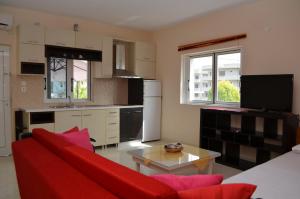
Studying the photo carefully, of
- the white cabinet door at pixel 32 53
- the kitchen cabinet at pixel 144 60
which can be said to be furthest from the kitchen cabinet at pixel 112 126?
the white cabinet door at pixel 32 53

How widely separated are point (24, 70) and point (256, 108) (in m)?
4.02

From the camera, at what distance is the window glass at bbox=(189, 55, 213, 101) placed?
4.76 meters

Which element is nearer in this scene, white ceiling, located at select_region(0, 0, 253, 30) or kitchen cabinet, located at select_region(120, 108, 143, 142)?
white ceiling, located at select_region(0, 0, 253, 30)

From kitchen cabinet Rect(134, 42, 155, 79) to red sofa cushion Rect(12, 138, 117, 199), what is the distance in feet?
12.9

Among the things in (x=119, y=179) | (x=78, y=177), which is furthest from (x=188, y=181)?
(x=78, y=177)

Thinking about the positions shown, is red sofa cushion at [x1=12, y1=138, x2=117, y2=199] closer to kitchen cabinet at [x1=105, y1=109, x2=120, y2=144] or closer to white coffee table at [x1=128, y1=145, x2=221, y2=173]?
white coffee table at [x1=128, y1=145, x2=221, y2=173]

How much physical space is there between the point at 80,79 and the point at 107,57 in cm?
77

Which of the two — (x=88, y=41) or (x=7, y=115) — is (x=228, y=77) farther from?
(x=7, y=115)

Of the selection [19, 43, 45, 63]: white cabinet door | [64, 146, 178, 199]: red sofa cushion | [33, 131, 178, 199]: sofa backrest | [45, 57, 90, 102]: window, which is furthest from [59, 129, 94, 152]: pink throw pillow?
[45, 57, 90, 102]: window

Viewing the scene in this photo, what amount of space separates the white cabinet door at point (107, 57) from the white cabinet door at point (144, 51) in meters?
0.66

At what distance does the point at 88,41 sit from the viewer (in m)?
4.78

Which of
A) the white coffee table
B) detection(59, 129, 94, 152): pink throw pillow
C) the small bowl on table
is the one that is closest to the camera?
detection(59, 129, 94, 152): pink throw pillow

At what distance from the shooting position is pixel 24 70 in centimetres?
416

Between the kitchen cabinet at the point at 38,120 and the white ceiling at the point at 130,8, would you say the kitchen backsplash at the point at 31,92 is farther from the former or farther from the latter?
the white ceiling at the point at 130,8
